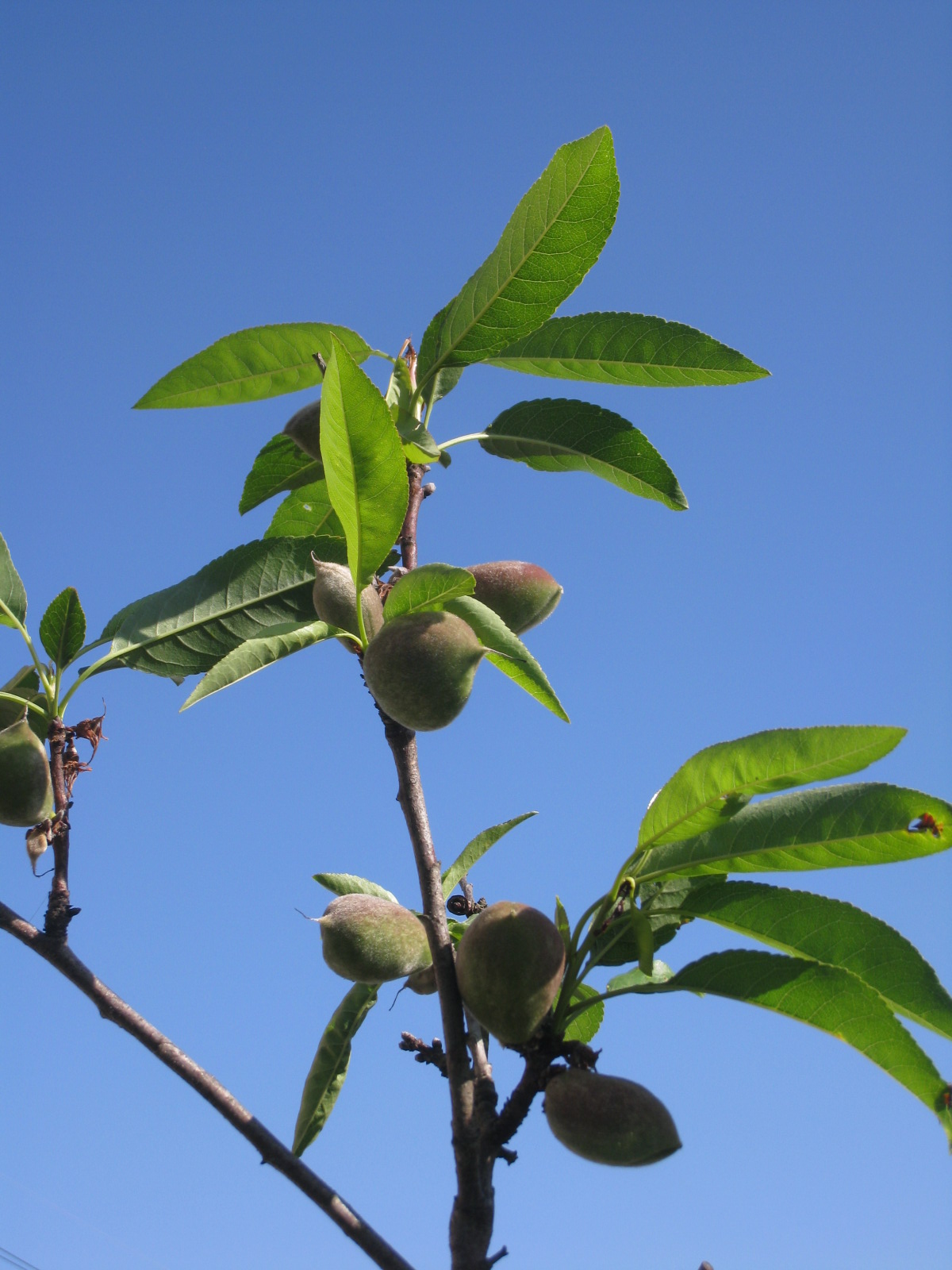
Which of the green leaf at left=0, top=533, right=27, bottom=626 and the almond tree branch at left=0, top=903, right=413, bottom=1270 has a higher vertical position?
the green leaf at left=0, top=533, right=27, bottom=626

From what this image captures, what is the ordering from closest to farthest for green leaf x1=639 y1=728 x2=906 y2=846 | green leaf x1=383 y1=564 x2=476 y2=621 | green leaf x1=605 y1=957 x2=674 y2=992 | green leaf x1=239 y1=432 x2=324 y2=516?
1. green leaf x1=639 y1=728 x2=906 y2=846
2. green leaf x1=383 y1=564 x2=476 y2=621
3. green leaf x1=605 y1=957 x2=674 y2=992
4. green leaf x1=239 y1=432 x2=324 y2=516

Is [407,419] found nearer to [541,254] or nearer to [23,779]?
[541,254]

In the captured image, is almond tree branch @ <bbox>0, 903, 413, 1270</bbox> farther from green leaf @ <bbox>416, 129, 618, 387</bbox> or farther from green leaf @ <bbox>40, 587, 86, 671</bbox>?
green leaf @ <bbox>416, 129, 618, 387</bbox>

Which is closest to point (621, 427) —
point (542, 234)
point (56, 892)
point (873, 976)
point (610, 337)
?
point (610, 337)

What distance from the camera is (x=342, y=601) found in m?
1.71

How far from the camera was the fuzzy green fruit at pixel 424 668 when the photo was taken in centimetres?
148

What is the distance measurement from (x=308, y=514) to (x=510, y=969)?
4.20 ft

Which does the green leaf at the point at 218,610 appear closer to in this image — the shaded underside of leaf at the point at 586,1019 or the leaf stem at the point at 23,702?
the leaf stem at the point at 23,702

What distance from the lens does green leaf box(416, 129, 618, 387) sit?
70.2 inches

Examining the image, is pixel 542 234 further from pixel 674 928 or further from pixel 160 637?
pixel 674 928

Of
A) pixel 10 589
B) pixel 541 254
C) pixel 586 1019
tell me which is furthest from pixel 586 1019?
pixel 10 589

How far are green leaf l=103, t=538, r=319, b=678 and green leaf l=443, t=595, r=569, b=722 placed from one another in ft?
1.47

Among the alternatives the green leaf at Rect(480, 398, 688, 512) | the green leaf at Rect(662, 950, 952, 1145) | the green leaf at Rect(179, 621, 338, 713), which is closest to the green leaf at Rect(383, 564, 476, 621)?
the green leaf at Rect(179, 621, 338, 713)

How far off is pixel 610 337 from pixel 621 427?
8.9 inches
